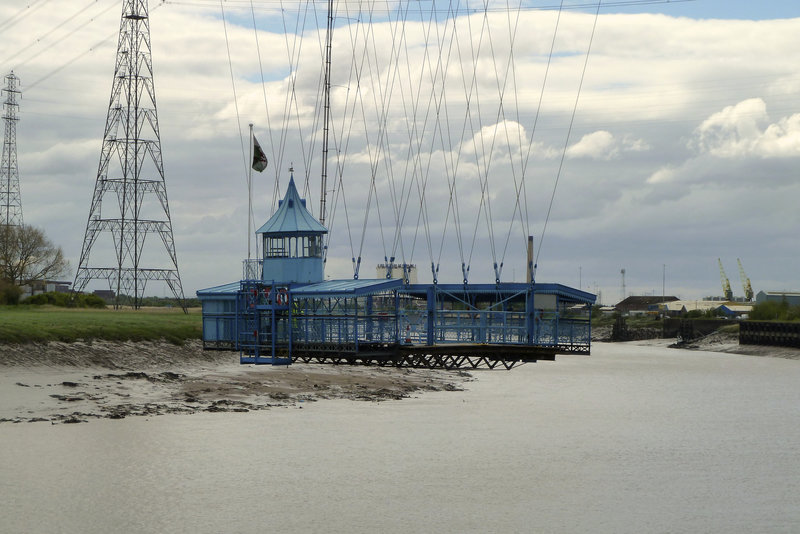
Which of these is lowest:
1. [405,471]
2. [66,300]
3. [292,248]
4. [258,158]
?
[405,471]

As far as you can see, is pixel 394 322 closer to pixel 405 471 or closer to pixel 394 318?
pixel 394 318

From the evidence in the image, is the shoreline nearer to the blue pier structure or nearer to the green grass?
the green grass

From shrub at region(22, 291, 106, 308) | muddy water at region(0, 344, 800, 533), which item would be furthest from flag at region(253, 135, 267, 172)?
shrub at region(22, 291, 106, 308)

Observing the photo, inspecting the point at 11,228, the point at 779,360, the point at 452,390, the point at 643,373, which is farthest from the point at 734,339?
the point at 11,228

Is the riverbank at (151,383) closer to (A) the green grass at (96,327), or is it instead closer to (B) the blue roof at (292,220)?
(A) the green grass at (96,327)

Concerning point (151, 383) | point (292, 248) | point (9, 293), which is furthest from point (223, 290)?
point (9, 293)

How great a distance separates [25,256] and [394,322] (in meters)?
93.9

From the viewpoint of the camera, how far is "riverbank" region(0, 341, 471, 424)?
57031 mm

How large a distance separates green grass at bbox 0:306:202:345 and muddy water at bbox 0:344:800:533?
57.6 feet

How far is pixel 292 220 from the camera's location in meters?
51.6

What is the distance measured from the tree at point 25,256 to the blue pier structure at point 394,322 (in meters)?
79.6

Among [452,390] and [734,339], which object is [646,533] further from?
[734,339]

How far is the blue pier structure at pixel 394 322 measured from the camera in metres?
43.5

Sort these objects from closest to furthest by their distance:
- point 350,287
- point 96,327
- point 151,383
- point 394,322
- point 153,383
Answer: point 350,287 < point 394,322 < point 151,383 < point 153,383 < point 96,327
